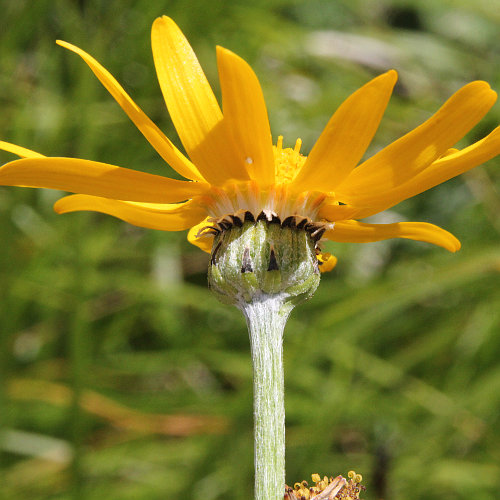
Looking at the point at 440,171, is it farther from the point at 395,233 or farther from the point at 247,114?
the point at 247,114

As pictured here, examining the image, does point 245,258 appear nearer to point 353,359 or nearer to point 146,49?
point 353,359

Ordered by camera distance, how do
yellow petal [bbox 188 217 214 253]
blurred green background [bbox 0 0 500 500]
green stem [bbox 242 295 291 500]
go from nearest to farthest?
green stem [bbox 242 295 291 500] < yellow petal [bbox 188 217 214 253] < blurred green background [bbox 0 0 500 500]

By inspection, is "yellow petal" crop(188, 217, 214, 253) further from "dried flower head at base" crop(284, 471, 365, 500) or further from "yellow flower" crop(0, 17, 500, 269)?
"dried flower head at base" crop(284, 471, 365, 500)

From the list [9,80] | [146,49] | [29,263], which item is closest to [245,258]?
[29,263]

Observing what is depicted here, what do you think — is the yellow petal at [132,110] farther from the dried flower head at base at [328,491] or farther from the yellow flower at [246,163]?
the dried flower head at base at [328,491]

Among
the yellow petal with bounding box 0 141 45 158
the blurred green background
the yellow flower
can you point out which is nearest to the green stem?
the yellow flower

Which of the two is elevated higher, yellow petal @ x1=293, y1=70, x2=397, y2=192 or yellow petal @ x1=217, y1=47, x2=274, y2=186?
yellow petal @ x1=217, y1=47, x2=274, y2=186
